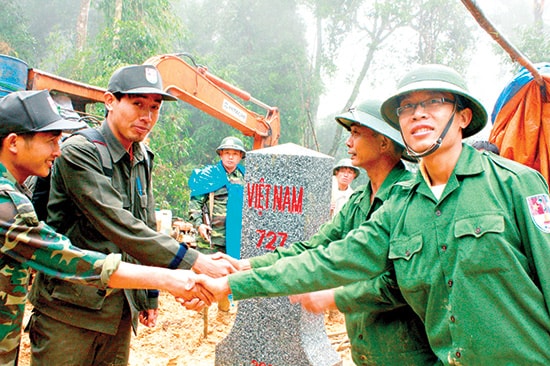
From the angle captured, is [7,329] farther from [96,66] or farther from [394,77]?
[394,77]

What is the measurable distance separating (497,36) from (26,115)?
2150mm

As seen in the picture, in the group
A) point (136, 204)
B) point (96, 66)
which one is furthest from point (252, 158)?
point (96, 66)

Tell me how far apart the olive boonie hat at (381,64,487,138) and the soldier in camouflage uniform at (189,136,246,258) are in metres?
3.75

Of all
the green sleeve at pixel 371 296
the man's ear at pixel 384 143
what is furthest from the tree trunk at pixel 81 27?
the green sleeve at pixel 371 296

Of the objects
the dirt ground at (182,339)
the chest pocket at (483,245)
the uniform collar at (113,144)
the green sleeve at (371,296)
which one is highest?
the uniform collar at (113,144)

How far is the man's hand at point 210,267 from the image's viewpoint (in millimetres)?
2590

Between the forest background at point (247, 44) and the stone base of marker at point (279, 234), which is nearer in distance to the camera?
the stone base of marker at point (279, 234)

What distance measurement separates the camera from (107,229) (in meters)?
2.25

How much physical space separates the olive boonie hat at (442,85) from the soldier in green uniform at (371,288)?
0.68 metres

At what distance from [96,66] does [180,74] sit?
6.94m

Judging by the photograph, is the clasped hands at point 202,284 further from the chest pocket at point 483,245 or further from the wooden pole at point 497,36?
the wooden pole at point 497,36

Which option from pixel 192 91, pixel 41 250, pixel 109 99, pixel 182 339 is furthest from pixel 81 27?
pixel 41 250

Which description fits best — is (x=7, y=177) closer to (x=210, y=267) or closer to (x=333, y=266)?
(x=210, y=267)

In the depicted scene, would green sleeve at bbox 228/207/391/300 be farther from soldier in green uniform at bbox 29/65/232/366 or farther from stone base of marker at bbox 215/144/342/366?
stone base of marker at bbox 215/144/342/366
